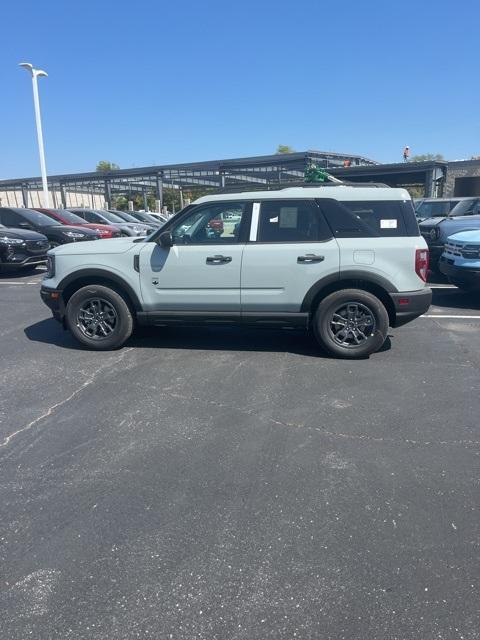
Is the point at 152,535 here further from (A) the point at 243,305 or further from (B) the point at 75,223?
(B) the point at 75,223

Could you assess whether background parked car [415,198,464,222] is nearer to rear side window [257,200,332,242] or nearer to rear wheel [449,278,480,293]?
rear wheel [449,278,480,293]

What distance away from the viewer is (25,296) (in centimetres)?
957

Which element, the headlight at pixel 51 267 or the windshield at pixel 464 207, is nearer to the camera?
the headlight at pixel 51 267

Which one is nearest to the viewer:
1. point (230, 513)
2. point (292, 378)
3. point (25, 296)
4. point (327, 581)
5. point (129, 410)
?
point (327, 581)

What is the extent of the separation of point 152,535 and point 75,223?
14.9 m

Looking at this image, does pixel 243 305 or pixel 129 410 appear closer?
pixel 129 410

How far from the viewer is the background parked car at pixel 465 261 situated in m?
8.34

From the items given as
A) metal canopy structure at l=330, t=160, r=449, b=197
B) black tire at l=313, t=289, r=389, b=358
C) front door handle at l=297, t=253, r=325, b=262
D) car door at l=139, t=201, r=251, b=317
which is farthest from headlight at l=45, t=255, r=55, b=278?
metal canopy structure at l=330, t=160, r=449, b=197

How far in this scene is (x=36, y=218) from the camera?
14461 millimetres

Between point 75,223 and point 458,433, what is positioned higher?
point 75,223

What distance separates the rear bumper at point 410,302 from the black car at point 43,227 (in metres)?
10.6

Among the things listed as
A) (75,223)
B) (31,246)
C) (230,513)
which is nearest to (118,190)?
(75,223)

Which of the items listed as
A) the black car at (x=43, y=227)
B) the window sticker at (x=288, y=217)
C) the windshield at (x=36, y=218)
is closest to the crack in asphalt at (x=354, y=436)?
the window sticker at (x=288, y=217)

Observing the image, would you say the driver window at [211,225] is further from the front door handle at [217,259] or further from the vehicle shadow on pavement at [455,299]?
the vehicle shadow on pavement at [455,299]
